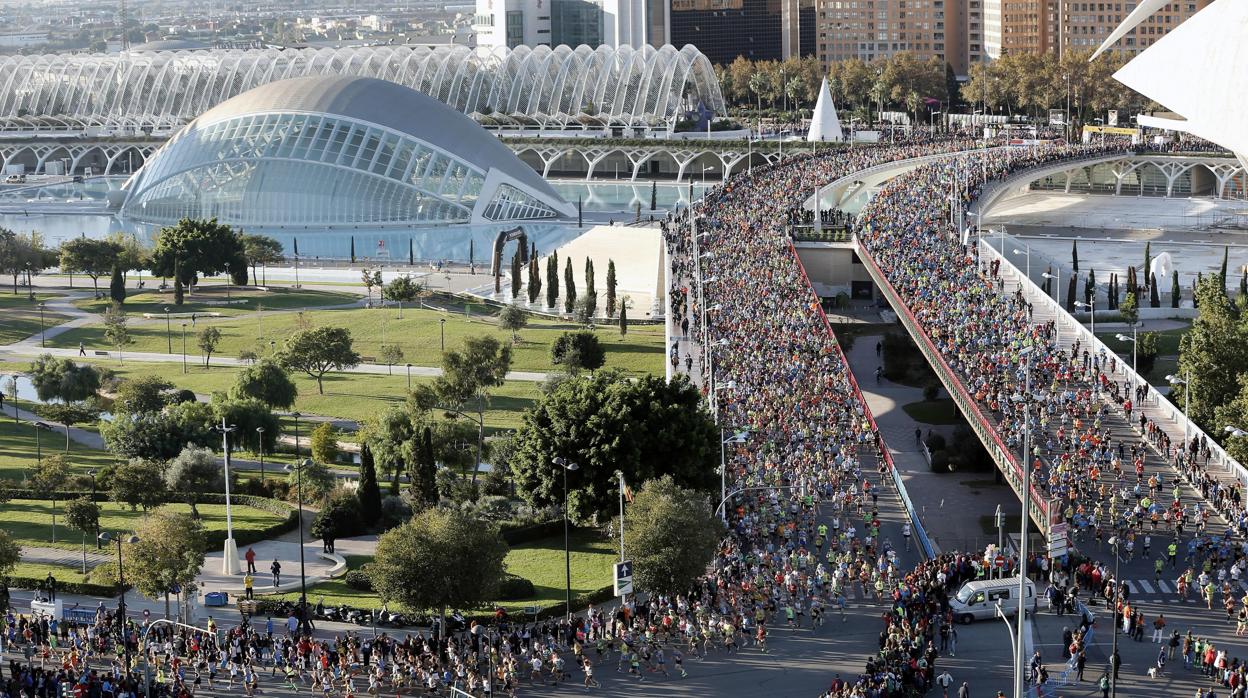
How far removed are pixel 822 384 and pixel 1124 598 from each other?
15433 millimetres

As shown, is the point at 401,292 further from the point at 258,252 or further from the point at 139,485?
the point at 139,485

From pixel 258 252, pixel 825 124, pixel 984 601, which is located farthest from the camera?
pixel 825 124

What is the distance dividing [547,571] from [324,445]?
34.7ft

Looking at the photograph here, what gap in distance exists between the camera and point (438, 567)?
32406mm

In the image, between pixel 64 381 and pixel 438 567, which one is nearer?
pixel 438 567

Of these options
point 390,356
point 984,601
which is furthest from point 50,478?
point 984,601

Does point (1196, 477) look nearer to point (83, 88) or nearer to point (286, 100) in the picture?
point (286, 100)

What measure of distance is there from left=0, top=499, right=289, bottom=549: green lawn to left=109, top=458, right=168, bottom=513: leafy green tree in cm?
48

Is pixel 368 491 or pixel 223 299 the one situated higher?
pixel 223 299

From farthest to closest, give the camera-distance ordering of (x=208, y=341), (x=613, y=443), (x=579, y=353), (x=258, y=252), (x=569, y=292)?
(x=258, y=252)
(x=569, y=292)
(x=208, y=341)
(x=579, y=353)
(x=613, y=443)

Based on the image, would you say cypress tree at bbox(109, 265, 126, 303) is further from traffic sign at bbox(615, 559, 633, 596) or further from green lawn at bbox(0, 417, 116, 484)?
traffic sign at bbox(615, 559, 633, 596)

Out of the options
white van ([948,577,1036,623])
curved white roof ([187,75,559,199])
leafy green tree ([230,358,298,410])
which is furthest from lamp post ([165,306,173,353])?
white van ([948,577,1036,623])

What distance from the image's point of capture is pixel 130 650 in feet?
103

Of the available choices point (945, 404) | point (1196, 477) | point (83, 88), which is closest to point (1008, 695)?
point (1196, 477)
